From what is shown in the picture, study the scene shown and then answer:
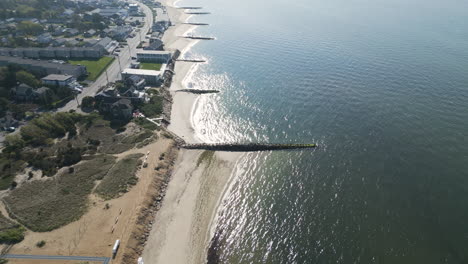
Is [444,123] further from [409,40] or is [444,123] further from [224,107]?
[409,40]

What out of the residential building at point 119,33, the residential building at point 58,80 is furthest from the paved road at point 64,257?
the residential building at point 119,33

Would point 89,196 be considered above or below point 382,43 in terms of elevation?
below

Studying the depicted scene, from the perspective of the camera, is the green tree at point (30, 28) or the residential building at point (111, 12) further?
the residential building at point (111, 12)

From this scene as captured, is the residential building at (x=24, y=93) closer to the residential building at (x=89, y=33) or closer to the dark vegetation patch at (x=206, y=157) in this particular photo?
the dark vegetation patch at (x=206, y=157)

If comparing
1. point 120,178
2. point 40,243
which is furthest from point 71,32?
point 40,243

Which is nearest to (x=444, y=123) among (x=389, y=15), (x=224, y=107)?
(x=224, y=107)

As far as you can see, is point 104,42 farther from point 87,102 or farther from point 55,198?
point 55,198

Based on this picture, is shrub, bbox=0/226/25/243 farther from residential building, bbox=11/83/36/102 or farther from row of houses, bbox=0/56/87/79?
row of houses, bbox=0/56/87/79
